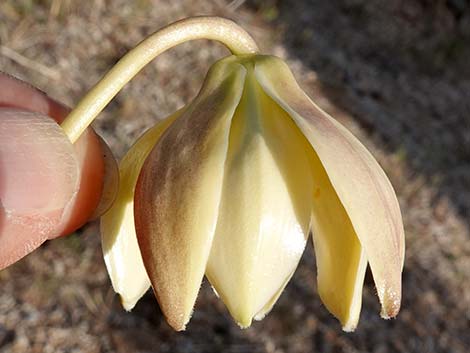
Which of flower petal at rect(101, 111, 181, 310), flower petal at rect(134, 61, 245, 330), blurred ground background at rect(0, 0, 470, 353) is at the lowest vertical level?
blurred ground background at rect(0, 0, 470, 353)

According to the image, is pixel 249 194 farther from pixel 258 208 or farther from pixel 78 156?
pixel 78 156

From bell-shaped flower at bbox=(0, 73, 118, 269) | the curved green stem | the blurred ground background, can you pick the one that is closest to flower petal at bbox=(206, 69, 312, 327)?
the curved green stem

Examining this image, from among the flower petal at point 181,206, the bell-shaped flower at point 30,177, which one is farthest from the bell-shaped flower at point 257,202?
the bell-shaped flower at point 30,177

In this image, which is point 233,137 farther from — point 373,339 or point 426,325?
point 426,325

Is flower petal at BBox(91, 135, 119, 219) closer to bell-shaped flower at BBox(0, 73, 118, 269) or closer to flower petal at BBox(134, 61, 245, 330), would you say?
bell-shaped flower at BBox(0, 73, 118, 269)

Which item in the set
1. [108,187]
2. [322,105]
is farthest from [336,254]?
[322,105]

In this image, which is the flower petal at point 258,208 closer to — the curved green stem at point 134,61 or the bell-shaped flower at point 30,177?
the curved green stem at point 134,61

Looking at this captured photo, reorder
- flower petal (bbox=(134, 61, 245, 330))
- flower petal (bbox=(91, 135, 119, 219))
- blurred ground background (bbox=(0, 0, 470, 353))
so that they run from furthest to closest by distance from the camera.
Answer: blurred ground background (bbox=(0, 0, 470, 353))
flower petal (bbox=(91, 135, 119, 219))
flower petal (bbox=(134, 61, 245, 330))

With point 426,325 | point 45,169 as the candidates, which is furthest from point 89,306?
point 45,169
